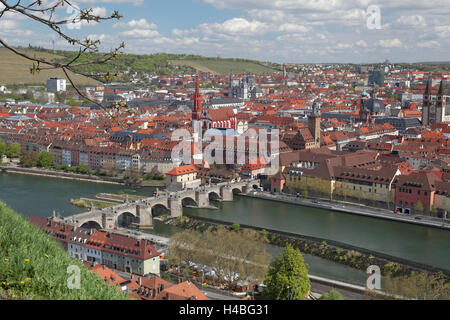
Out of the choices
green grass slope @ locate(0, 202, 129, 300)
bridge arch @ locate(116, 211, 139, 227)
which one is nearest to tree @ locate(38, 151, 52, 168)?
bridge arch @ locate(116, 211, 139, 227)

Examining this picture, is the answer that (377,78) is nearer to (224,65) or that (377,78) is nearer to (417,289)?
(224,65)

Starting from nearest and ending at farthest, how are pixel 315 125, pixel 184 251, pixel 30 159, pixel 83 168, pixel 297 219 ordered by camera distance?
1. pixel 184 251
2. pixel 297 219
3. pixel 83 168
4. pixel 30 159
5. pixel 315 125

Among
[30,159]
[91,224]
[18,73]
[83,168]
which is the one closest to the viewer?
[91,224]

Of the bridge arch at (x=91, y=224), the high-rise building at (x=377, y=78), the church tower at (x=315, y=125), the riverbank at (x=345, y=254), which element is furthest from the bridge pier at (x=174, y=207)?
the high-rise building at (x=377, y=78)

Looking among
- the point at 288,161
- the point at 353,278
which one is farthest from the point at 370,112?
the point at 353,278

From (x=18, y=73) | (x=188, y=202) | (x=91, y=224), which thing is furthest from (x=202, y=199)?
(x=18, y=73)

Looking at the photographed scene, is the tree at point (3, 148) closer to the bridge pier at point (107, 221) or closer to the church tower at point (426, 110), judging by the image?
the bridge pier at point (107, 221)

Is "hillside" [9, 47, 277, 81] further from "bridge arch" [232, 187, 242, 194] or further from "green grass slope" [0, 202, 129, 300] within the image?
"green grass slope" [0, 202, 129, 300]

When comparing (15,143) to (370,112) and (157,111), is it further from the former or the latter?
(370,112)
